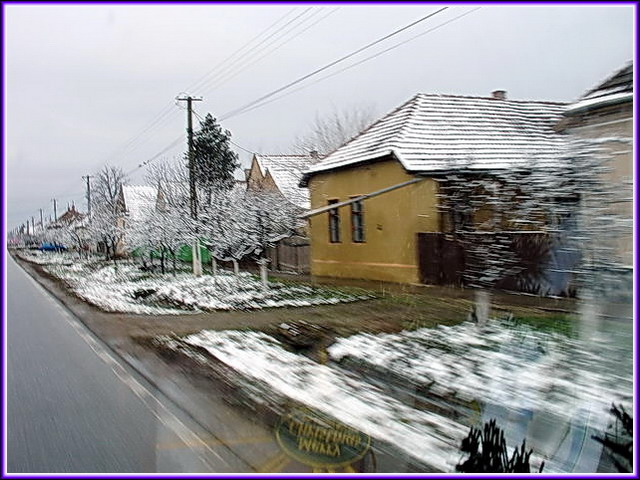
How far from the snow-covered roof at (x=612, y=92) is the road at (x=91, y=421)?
184 inches

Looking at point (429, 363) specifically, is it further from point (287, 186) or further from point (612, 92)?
point (287, 186)

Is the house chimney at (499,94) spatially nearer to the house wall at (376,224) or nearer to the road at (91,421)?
the house wall at (376,224)

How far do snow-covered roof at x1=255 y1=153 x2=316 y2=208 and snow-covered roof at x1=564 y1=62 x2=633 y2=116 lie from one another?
22778mm

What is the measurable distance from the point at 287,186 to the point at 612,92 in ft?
84.8

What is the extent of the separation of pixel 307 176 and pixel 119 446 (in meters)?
17.2

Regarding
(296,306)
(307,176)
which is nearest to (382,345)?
(296,306)

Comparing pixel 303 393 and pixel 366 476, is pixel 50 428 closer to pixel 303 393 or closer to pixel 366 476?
pixel 303 393

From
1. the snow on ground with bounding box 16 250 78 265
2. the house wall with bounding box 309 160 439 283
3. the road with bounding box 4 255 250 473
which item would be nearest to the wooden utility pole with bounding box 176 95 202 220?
the house wall with bounding box 309 160 439 283

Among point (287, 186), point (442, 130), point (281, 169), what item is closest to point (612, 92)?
point (442, 130)

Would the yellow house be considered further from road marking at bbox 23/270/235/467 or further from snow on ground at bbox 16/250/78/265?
snow on ground at bbox 16/250/78/265

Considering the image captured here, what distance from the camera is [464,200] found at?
8719mm

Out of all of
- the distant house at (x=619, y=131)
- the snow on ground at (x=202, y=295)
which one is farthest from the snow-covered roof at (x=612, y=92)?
the snow on ground at (x=202, y=295)

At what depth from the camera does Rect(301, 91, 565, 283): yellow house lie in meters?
15.6

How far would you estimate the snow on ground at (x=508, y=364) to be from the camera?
5.42 metres
